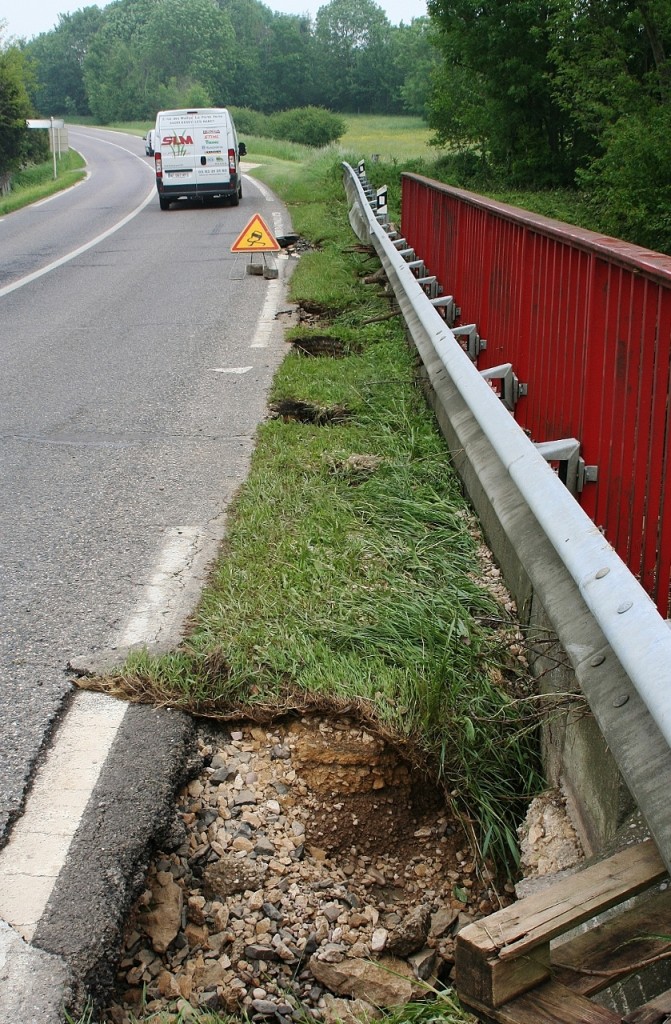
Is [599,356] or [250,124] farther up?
[250,124]

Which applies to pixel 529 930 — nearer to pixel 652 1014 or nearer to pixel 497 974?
pixel 497 974

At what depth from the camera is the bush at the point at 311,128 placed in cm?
6731

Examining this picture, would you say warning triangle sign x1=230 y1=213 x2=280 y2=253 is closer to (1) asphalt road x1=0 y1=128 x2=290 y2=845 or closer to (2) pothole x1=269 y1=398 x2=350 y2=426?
(1) asphalt road x1=0 y1=128 x2=290 y2=845

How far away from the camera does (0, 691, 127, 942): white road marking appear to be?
8.03 ft

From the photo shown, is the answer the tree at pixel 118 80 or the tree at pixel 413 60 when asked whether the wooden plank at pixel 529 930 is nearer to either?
the tree at pixel 413 60

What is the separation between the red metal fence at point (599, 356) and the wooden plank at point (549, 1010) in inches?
51.9

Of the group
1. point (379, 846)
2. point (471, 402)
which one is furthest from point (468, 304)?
point (379, 846)

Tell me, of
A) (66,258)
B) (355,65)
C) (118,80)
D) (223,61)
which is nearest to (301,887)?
(66,258)

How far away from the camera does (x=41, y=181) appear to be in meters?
45.3

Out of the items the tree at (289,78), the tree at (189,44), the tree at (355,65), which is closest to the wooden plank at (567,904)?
the tree at (355,65)

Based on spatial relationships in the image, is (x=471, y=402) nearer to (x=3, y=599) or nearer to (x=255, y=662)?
(x=255, y=662)

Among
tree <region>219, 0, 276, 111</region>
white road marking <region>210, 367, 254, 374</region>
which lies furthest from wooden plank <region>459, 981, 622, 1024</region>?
tree <region>219, 0, 276, 111</region>

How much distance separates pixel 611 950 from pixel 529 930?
21cm

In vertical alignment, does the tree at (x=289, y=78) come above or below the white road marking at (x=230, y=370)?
above
